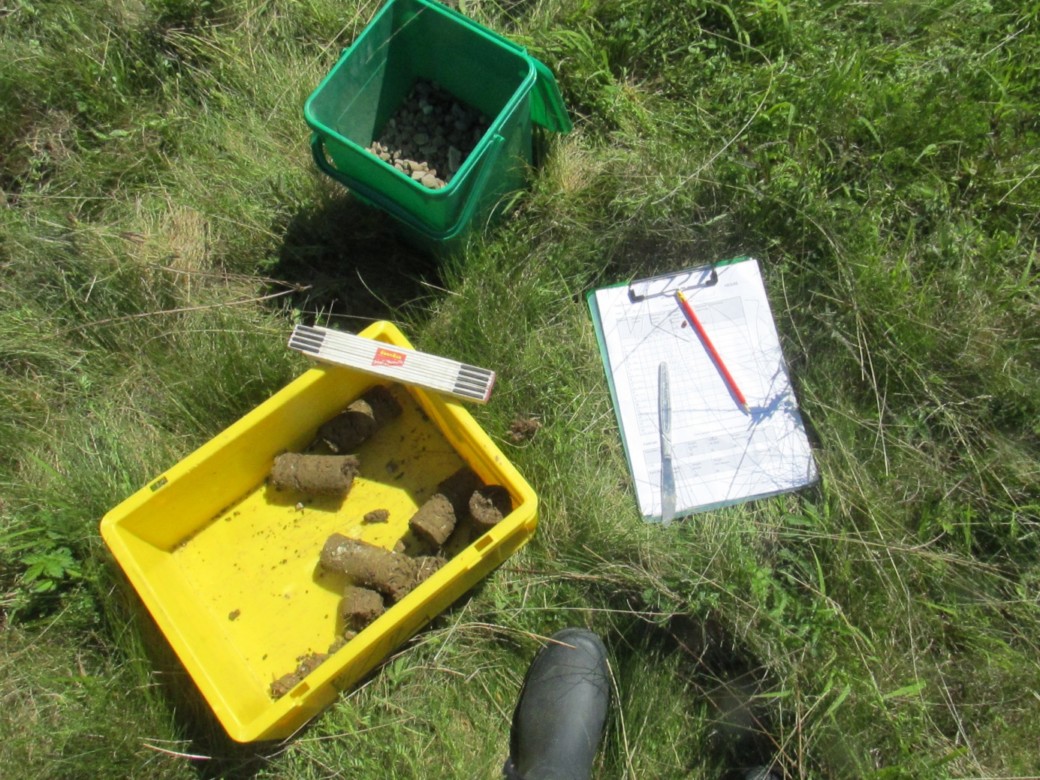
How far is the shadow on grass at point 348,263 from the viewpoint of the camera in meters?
1.77

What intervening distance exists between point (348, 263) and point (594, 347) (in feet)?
1.97

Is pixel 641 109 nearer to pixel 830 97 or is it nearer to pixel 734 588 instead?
pixel 830 97

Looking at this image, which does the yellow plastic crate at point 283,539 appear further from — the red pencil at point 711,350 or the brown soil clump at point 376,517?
the red pencil at point 711,350

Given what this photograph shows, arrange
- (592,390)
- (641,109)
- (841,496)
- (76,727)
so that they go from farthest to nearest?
(641,109)
(592,390)
(841,496)
(76,727)

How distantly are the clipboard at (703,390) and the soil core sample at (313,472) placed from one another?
0.60 meters

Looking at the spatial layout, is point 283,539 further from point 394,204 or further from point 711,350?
point 711,350

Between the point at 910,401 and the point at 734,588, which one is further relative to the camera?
the point at 910,401

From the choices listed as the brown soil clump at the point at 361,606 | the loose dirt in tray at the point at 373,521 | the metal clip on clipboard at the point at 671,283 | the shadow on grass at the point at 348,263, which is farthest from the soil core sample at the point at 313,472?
the metal clip on clipboard at the point at 671,283

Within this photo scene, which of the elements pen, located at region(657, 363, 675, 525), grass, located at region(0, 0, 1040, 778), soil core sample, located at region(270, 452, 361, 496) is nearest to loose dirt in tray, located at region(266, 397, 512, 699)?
soil core sample, located at region(270, 452, 361, 496)

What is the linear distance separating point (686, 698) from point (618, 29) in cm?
151

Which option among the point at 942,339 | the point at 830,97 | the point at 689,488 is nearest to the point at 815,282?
the point at 942,339

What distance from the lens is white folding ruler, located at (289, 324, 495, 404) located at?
4.75 ft

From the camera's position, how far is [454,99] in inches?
69.7

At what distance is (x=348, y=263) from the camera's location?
70.3 inches
